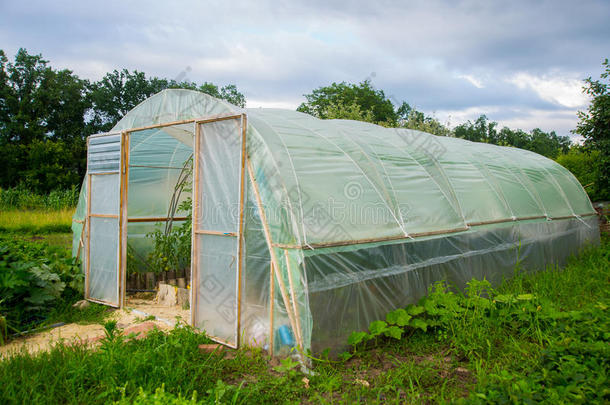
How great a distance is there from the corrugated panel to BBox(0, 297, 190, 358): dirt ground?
2006 millimetres

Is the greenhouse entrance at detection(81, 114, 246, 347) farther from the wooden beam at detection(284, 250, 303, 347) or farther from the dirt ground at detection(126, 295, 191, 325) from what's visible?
the wooden beam at detection(284, 250, 303, 347)

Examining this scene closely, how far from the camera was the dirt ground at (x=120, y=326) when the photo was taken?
14.8ft

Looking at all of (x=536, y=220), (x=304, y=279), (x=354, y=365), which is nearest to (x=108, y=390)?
(x=304, y=279)

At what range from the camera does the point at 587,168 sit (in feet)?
38.5

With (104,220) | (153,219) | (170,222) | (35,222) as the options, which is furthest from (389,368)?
(35,222)

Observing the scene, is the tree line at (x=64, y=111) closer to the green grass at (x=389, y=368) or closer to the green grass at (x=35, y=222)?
the green grass at (x=35, y=222)

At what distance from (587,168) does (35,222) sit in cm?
1676

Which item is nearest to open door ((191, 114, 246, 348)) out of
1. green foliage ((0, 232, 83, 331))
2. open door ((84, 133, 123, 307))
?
open door ((84, 133, 123, 307))

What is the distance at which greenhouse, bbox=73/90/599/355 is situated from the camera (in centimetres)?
411

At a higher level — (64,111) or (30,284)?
(64,111)

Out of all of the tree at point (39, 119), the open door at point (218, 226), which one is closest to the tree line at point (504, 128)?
the open door at point (218, 226)

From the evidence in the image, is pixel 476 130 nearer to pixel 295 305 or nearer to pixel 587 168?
pixel 587 168

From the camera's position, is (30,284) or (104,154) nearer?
(30,284)

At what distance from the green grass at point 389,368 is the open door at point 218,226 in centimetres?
37
